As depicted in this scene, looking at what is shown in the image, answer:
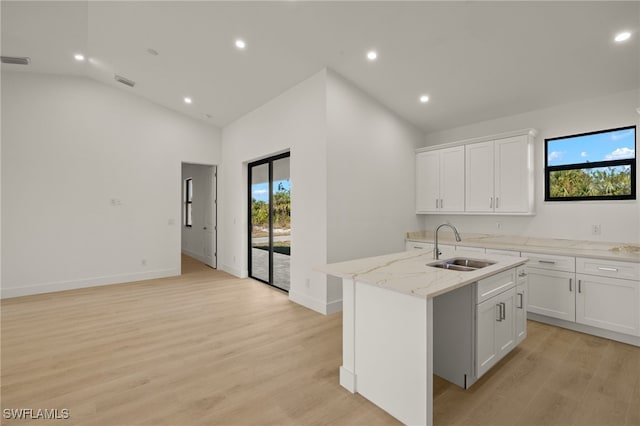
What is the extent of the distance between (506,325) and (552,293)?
1311 millimetres

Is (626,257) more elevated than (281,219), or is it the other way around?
(281,219)

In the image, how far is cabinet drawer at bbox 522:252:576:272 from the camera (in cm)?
307

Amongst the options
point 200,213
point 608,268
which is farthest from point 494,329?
point 200,213

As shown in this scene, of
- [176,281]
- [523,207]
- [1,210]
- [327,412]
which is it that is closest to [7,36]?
[1,210]

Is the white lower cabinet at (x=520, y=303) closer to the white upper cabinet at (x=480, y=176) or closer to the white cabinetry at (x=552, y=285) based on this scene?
the white cabinetry at (x=552, y=285)

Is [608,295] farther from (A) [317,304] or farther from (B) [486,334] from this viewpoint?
(A) [317,304]

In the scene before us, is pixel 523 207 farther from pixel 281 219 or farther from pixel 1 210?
pixel 1 210

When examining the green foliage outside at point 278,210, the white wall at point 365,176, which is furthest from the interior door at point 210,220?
the white wall at point 365,176

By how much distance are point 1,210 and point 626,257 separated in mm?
7950

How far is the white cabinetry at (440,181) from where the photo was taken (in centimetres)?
437

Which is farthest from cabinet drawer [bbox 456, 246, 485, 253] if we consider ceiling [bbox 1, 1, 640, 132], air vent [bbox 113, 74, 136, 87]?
air vent [bbox 113, 74, 136, 87]

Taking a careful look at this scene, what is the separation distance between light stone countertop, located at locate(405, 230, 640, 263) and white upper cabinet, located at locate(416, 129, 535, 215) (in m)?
0.43

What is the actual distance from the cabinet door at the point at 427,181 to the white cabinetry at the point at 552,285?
159 cm

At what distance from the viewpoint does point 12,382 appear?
2217 millimetres
